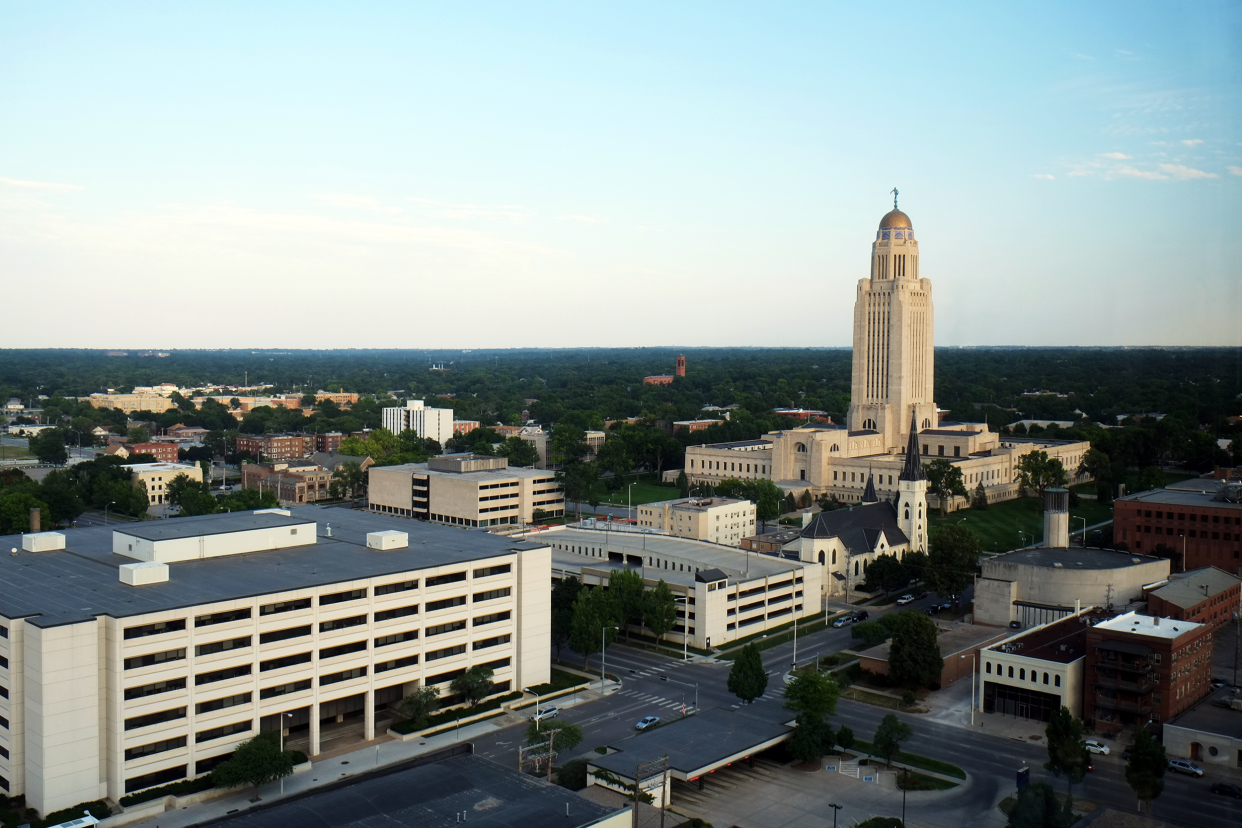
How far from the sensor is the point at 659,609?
6334 cm

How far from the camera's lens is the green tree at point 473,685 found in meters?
52.2

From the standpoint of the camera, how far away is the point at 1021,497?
388 ft

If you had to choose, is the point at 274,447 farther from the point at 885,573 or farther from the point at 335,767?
the point at 335,767

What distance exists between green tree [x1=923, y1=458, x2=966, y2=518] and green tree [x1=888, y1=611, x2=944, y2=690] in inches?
2041

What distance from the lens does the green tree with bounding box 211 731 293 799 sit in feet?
137

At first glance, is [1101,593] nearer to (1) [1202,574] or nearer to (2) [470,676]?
(1) [1202,574]

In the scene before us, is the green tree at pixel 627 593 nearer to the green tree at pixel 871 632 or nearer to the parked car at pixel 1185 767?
the green tree at pixel 871 632

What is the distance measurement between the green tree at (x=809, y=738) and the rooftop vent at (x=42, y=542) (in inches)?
1542

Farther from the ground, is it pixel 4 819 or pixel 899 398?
pixel 899 398

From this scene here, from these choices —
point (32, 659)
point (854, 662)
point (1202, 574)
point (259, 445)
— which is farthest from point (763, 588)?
point (259, 445)

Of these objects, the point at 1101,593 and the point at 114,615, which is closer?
the point at 114,615

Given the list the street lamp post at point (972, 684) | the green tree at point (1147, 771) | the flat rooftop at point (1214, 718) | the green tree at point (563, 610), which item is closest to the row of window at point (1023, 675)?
the street lamp post at point (972, 684)

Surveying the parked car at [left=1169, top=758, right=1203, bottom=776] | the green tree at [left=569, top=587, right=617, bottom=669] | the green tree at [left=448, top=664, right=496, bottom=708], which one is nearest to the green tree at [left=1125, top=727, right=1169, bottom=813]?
the parked car at [left=1169, top=758, right=1203, bottom=776]

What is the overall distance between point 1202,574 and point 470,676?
155 ft
